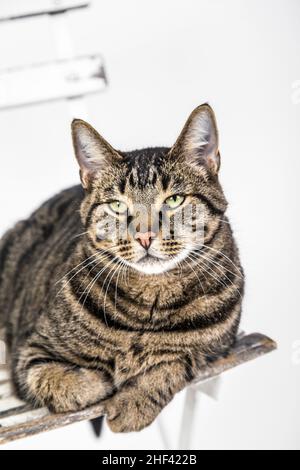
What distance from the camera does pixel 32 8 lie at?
1.61 m

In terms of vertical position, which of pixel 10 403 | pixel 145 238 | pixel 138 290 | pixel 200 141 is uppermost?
pixel 200 141

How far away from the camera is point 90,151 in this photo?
103cm

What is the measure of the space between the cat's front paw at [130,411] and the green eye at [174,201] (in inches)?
12.6

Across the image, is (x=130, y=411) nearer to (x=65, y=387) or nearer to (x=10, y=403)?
(x=65, y=387)

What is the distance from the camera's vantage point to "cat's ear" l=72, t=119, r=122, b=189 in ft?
3.30

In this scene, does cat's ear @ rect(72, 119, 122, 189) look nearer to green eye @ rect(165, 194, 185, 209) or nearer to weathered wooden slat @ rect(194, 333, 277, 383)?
green eye @ rect(165, 194, 185, 209)

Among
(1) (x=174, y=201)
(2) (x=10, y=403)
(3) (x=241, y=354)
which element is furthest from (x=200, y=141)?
(2) (x=10, y=403)

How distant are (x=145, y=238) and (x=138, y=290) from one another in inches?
5.6

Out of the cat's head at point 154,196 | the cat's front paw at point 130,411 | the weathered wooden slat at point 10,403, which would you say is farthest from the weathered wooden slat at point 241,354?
the weathered wooden slat at point 10,403

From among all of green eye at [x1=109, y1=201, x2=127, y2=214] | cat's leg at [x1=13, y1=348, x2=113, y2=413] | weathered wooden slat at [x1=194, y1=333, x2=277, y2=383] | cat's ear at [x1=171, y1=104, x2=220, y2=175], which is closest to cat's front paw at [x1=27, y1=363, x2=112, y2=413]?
cat's leg at [x1=13, y1=348, x2=113, y2=413]

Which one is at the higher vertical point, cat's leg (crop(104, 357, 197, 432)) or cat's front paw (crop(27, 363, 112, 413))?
cat's front paw (crop(27, 363, 112, 413))

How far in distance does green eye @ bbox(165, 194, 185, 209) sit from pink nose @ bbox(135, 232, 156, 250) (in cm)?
7

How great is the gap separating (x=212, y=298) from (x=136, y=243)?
0.20m

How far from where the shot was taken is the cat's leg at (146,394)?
100 cm
